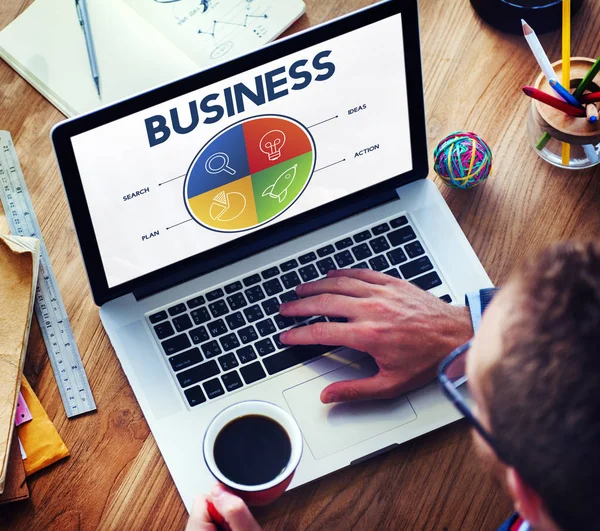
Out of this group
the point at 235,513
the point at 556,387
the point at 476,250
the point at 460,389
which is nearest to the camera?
the point at 556,387

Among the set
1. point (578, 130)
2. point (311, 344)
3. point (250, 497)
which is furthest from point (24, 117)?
point (578, 130)

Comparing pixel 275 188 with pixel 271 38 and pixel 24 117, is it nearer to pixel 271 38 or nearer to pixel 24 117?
pixel 271 38

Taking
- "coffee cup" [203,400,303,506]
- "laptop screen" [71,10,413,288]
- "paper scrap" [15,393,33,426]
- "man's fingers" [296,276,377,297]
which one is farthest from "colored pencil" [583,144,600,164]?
"paper scrap" [15,393,33,426]

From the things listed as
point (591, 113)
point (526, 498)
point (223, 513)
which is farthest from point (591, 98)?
point (223, 513)

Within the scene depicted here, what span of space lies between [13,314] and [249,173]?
1.15ft

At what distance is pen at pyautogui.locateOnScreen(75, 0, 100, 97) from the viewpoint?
3.52 feet

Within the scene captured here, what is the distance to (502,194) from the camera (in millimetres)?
1067

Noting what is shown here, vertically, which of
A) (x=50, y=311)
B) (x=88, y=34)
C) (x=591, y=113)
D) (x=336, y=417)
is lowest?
(x=336, y=417)

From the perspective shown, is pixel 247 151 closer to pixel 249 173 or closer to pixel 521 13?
pixel 249 173

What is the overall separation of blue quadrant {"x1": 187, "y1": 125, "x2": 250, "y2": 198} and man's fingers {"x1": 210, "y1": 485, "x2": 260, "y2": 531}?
362 millimetres

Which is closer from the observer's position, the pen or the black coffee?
the black coffee

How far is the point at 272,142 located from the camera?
36.9 inches

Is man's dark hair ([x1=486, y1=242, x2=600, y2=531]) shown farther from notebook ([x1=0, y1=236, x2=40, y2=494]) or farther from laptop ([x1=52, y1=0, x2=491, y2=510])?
notebook ([x1=0, y1=236, x2=40, y2=494])

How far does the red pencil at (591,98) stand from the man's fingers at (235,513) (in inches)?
25.6
